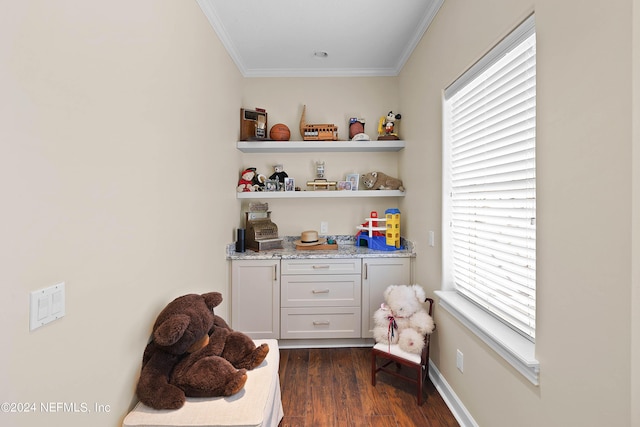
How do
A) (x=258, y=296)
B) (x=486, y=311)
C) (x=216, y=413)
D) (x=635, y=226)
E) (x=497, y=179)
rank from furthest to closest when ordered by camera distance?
(x=258, y=296) < (x=486, y=311) < (x=497, y=179) < (x=216, y=413) < (x=635, y=226)

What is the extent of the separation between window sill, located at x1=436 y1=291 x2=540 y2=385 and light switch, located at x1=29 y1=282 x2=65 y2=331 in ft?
5.51

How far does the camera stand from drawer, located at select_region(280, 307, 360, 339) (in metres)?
2.73

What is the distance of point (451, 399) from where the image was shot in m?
1.92

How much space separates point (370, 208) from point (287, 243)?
99 cm

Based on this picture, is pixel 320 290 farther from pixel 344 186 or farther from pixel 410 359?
pixel 344 186

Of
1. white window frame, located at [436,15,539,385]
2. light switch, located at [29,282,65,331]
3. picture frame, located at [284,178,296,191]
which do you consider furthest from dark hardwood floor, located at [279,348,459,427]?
picture frame, located at [284,178,296,191]

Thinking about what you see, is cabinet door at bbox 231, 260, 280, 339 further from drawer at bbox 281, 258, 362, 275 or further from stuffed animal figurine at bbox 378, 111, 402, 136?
stuffed animal figurine at bbox 378, 111, 402, 136

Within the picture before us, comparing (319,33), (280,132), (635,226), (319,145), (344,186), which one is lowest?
(635,226)

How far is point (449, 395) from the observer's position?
1953 millimetres

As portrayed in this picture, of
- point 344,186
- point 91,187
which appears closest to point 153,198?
point 91,187

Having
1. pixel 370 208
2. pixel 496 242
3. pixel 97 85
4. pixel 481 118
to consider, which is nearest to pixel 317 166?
pixel 370 208

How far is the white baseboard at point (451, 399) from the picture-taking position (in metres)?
1.73

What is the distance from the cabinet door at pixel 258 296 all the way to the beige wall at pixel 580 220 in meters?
1.78

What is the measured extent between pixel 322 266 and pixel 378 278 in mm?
536
